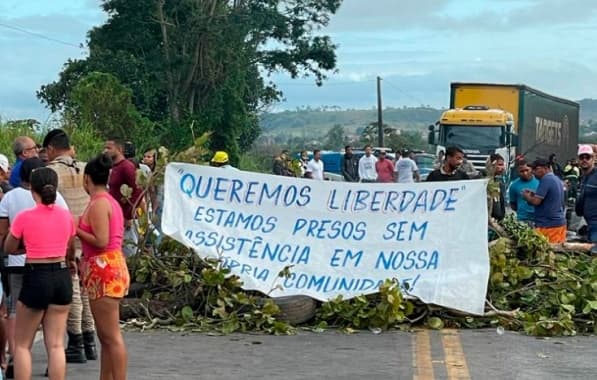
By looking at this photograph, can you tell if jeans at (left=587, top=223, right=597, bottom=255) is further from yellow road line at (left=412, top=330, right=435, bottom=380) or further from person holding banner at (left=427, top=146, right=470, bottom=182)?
yellow road line at (left=412, top=330, right=435, bottom=380)

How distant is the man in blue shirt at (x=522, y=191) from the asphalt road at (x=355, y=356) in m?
3.91

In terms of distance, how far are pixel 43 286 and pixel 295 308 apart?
4039 mm

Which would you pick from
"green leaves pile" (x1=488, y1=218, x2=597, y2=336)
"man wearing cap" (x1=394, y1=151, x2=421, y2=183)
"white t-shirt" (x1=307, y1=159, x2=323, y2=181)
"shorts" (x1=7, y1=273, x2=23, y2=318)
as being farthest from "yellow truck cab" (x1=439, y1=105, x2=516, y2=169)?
"shorts" (x1=7, y1=273, x2=23, y2=318)

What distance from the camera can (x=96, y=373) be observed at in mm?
9227

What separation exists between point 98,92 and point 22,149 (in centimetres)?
2555

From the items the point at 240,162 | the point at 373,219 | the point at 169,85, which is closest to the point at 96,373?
the point at 373,219

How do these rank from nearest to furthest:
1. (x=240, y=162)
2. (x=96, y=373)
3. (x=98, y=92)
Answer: (x=96, y=373), (x=98, y=92), (x=240, y=162)

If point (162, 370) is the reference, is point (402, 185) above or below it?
above

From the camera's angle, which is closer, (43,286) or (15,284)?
(43,286)

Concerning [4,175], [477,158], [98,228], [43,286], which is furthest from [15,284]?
[477,158]

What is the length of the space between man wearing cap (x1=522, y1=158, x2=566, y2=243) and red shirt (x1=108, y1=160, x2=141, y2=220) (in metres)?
5.16

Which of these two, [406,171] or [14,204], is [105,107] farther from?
[14,204]

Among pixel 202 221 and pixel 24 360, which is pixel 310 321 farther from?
pixel 24 360

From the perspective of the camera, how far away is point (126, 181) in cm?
1230
